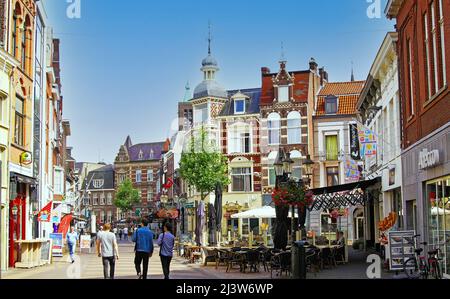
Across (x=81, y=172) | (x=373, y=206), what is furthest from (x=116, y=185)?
(x=373, y=206)

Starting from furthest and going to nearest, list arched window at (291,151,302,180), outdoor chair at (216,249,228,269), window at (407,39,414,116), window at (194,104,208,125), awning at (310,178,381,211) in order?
window at (194,104,208,125) < arched window at (291,151,302,180) < awning at (310,178,381,211) < outdoor chair at (216,249,228,269) < window at (407,39,414,116)

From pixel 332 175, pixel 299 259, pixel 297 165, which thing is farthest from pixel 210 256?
pixel 332 175

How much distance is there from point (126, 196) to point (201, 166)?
24.1 meters

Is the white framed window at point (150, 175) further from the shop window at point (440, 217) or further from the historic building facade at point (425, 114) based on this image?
the shop window at point (440, 217)

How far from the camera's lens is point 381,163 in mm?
28578

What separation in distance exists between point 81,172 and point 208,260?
59.8 meters

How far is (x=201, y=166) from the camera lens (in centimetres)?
4819

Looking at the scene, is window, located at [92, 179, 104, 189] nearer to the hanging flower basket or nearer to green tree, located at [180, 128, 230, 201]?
green tree, located at [180, 128, 230, 201]

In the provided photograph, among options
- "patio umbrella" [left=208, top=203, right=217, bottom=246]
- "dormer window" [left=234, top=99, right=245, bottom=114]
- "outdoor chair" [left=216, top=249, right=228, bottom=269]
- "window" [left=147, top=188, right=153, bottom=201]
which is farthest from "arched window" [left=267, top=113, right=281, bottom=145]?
"window" [left=147, top=188, right=153, bottom=201]

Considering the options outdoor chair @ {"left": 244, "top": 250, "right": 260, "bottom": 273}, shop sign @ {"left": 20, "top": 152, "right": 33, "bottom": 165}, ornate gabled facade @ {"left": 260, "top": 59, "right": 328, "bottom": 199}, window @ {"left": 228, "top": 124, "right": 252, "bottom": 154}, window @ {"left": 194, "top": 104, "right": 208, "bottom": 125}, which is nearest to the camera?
outdoor chair @ {"left": 244, "top": 250, "right": 260, "bottom": 273}

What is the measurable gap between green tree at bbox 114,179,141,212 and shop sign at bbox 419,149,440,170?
5198 centimetres

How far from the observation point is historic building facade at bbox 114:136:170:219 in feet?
227

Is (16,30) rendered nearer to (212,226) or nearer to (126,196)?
(212,226)
